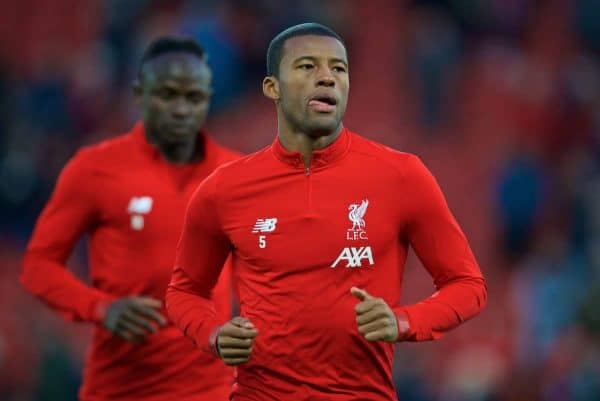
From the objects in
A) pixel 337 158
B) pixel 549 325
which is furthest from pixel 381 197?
pixel 549 325

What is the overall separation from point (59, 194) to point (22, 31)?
275 inches

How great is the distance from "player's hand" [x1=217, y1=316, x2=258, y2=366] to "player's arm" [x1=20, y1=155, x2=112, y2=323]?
5.50 feet

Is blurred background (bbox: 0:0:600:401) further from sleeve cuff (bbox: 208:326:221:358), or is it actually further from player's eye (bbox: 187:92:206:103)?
sleeve cuff (bbox: 208:326:221:358)

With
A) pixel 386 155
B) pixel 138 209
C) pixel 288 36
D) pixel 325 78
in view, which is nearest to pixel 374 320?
pixel 386 155

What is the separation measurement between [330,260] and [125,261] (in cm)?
Result: 171

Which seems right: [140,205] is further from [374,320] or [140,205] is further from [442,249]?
[374,320]

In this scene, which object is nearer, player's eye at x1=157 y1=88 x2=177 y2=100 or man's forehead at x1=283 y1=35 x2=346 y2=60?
man's forehead at x1=283 y1=35 x2=346 y2=60

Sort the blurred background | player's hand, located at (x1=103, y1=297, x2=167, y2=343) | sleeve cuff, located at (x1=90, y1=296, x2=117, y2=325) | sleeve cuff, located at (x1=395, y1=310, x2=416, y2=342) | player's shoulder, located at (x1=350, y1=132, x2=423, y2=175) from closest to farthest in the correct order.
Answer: sleeve cuff, located at (x1=395, y1=310, x2=416, y2=342), player's shoulder, located at (x1=350, y1=132, x2=423, y2=175), player's hand, located at (x1=103, y1=297, x2=167, y2=343), sleeve cuff, located at (x1=90, y1=296, x2=117, y2=325), the blurred background

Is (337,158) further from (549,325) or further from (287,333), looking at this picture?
(549,325)

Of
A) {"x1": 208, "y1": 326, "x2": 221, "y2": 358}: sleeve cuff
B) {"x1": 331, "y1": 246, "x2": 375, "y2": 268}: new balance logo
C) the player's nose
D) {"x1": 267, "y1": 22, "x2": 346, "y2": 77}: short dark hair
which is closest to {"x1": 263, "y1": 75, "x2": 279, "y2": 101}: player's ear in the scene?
{"x1": 267, "y1": 22, "x2": 346, "y2": 77}: short dark hair

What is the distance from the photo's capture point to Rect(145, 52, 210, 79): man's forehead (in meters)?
6.09

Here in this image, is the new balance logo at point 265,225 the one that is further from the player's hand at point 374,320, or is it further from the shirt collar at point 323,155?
the player's hand at point 374,320

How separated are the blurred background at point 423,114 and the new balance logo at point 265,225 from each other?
15.6 feet

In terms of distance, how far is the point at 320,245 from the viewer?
14.4 ft
